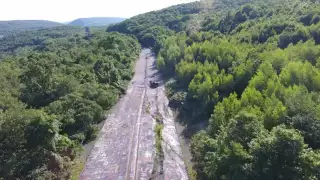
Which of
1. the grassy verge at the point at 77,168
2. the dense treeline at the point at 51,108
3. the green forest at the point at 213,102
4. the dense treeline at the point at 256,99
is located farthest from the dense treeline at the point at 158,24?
the grassy verge at the point at 77,168

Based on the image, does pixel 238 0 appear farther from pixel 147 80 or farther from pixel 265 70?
pixel 265 70

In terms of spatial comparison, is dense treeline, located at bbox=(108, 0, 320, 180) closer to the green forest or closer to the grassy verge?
the green forest

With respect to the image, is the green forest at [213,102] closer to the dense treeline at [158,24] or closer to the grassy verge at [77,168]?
the grassy verge at [77,168]

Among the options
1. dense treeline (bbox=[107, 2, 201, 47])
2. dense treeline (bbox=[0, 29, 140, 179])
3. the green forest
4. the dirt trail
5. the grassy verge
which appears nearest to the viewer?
the green forest

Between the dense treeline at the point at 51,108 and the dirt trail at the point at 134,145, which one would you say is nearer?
the dense treeline at the point at 51,108

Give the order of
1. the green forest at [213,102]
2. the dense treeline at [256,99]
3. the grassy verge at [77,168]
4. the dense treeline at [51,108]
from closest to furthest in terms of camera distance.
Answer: the dense treeline at [256,99], the green forest at [213,102], the dense treeline at [51,108], the grassy verge at [77,168]

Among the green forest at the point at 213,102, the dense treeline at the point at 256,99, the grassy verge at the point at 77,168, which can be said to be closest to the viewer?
the dense treeline at the point at 256,99

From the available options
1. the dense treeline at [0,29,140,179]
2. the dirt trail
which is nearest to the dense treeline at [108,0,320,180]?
the dirt trail
